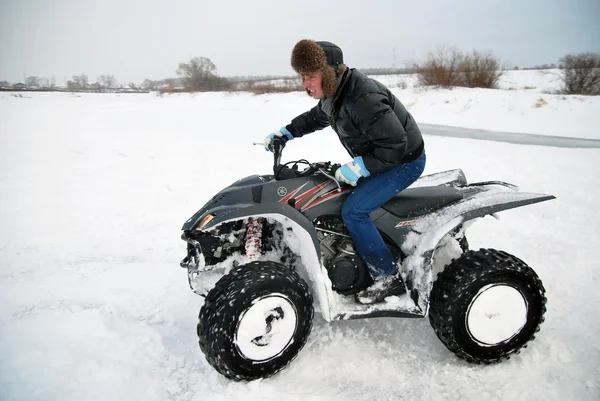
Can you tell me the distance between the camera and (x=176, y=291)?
351cm

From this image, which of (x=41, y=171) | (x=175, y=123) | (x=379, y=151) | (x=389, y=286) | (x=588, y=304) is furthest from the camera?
(x=175, y=123)

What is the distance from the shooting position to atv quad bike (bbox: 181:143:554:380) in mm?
2283

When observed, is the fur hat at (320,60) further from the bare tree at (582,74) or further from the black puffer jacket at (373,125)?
the bare tree at (582,74)

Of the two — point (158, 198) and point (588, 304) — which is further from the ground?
point (158, 198)

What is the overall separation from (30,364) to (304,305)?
1883 mm

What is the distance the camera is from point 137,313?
3174mm

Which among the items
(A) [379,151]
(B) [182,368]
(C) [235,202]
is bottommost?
(B) [182,368]

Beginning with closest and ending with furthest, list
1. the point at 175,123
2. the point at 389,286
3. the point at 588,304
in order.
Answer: the point at 389,286 → the point at 588,304 → the point at 175,123

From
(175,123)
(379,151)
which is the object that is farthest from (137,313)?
(175,123)

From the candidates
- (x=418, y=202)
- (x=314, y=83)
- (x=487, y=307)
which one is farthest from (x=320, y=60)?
(x=487, y=307)

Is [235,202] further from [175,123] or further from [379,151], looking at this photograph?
[175,123]

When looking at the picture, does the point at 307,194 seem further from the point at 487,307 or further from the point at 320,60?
the point at 487,307

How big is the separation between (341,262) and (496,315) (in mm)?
1100

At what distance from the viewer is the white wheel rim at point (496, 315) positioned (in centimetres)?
251
